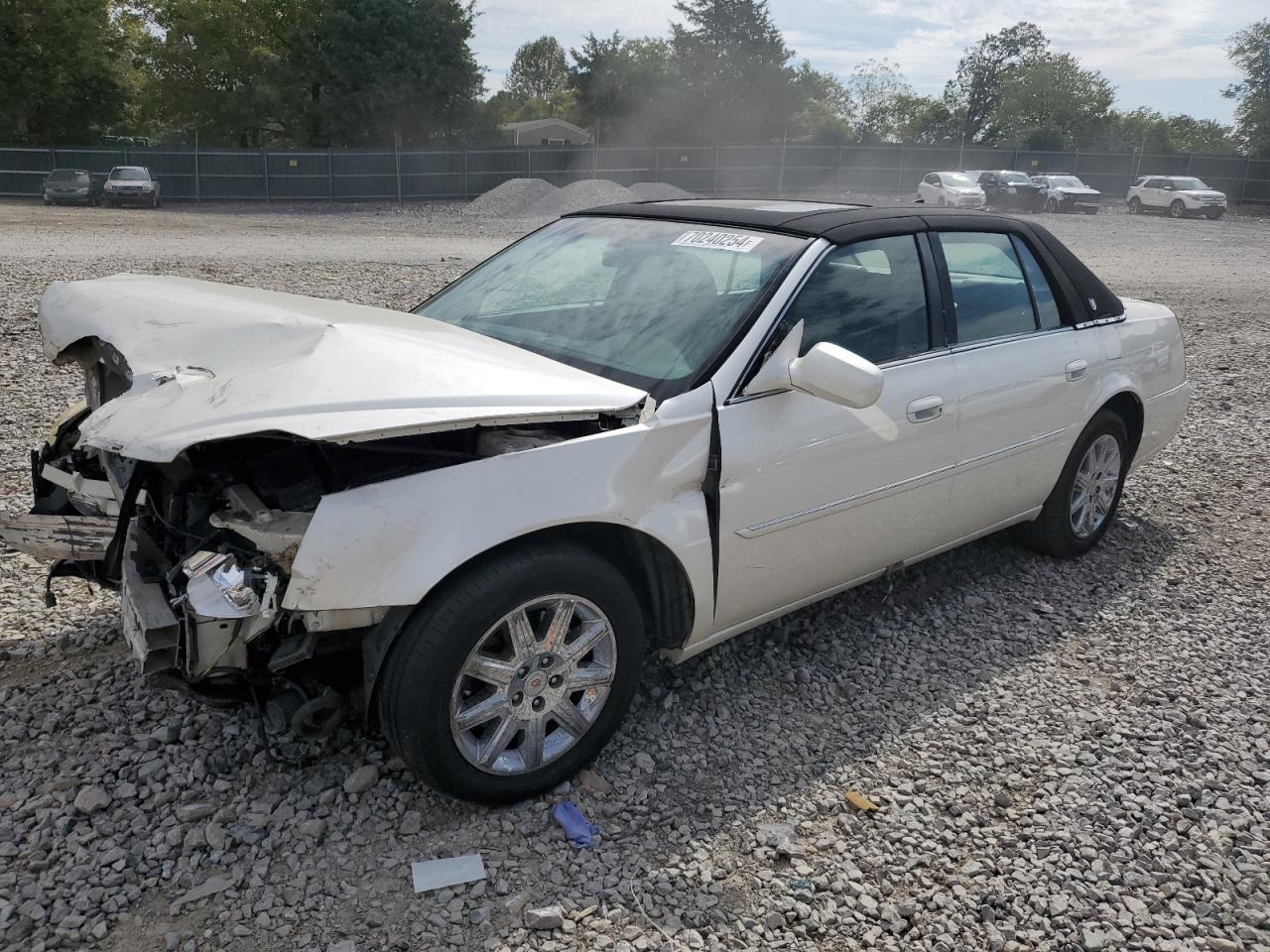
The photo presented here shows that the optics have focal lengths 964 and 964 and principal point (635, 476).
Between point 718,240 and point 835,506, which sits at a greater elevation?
point 718,240

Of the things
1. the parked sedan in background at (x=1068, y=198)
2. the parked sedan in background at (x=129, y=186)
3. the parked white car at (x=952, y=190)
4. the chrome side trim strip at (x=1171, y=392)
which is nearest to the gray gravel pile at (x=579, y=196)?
the parked white car at (x=952, y=190)

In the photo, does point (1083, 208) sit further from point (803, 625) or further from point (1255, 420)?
point (803, 625)

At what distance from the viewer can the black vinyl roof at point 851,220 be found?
3590 mm

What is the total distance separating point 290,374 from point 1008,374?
9.15 ft

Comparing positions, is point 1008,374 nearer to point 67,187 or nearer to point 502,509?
point 502,509

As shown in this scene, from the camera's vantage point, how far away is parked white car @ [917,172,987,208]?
30906 mm

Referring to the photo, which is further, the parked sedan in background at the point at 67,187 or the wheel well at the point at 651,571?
the parked sedan in background at the point at 67,187

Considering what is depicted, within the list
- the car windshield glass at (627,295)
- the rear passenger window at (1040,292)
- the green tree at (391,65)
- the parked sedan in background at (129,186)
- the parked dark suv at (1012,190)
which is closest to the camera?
the car windshield glass at (627,295)

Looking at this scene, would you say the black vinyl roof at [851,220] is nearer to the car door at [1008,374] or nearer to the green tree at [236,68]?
the car door at [1008,374]

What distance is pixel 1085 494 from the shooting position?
4711 millimetres

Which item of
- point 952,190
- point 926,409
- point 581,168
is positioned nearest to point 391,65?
point 581,168

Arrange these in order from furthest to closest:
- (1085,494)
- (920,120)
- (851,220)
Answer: (920,120)
(1085,494)
(851,220)

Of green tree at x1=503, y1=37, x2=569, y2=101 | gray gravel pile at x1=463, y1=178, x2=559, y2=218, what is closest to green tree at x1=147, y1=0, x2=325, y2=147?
gray gravel pile at x1=463, y1=178, x2=559, y2=218

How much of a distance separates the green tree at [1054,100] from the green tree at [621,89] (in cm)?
2383
